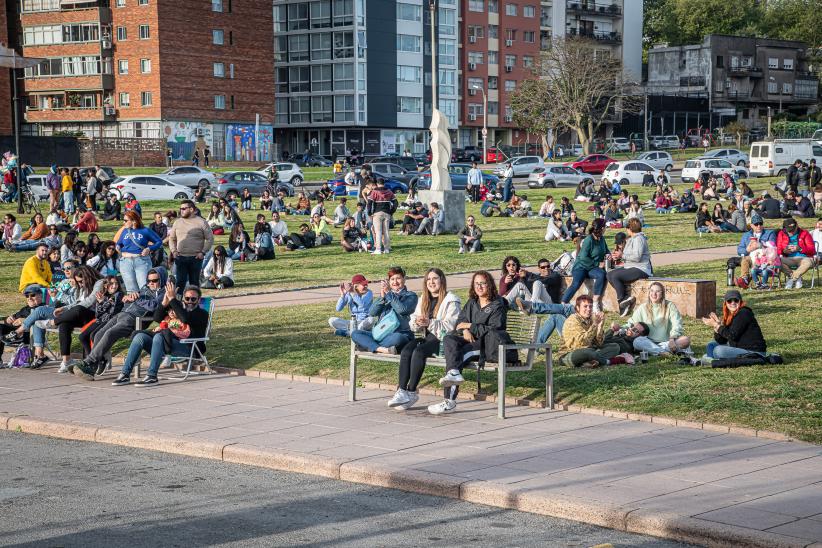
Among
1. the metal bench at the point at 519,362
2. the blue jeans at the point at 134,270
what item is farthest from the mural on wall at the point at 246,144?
the metal bench at the point at 519,362

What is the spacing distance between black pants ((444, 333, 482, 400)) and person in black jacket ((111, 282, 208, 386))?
382 cm

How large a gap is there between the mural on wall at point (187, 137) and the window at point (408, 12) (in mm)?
23493

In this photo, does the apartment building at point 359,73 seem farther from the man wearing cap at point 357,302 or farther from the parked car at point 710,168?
the man wearing cap at point 357,302

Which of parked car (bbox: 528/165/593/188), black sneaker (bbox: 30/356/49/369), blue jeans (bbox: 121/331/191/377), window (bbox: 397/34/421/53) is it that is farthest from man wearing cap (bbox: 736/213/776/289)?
window (bbox: 397/34/421/53)

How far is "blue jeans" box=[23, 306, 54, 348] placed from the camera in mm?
15695

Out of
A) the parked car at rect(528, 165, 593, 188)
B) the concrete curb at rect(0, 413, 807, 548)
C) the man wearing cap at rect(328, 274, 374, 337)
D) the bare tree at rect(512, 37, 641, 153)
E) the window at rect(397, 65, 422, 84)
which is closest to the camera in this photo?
the concrete curb at rect(0, 413, 807, 548)

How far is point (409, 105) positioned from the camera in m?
106

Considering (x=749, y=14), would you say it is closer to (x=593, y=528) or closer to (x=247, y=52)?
(x=247, y=52)

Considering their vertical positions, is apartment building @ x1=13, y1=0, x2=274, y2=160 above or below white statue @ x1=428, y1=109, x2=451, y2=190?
above

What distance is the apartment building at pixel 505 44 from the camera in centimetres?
11138

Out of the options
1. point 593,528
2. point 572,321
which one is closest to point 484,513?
point 593,528

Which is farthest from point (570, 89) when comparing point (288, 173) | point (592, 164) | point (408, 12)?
point (288, 173)

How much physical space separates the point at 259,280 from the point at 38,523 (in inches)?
653

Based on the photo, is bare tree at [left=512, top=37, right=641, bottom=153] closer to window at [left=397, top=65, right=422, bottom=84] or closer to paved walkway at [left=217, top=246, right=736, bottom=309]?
window at [left=397, top=65, right=422, bottom=84]
